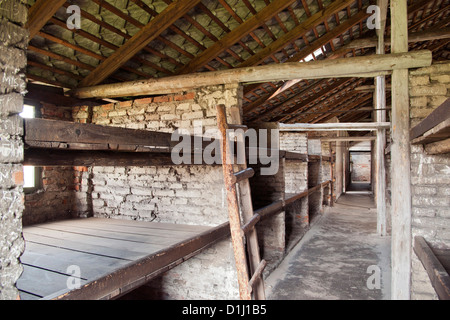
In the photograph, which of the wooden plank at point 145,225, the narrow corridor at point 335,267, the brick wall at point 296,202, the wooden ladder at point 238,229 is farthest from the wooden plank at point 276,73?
the brick wall at point 296,202

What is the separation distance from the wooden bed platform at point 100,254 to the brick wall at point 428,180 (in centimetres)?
237

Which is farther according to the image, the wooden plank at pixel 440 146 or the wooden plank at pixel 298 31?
the wooden plank at pixel 298 31

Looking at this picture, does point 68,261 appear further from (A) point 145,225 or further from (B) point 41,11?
(B) point 41,11

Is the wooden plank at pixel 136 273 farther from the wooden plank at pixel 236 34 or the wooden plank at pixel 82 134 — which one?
the wooden plank at pixel 236 34

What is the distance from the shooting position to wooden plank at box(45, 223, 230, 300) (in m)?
1.64

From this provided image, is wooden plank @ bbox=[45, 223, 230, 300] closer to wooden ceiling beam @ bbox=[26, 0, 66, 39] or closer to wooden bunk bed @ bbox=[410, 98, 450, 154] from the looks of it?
wooden bunk bed @ bbox=[410, 98, 450, 154]

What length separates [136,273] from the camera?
1.99 m

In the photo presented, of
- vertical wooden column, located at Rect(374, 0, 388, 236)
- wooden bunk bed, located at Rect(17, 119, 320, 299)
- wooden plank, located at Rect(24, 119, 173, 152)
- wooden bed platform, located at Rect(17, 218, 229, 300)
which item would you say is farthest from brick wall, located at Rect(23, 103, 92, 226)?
vertical wooden column, located at Rect(374, 0, 388, 236)

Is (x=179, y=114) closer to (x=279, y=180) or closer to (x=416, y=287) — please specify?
(x=279, y=180)

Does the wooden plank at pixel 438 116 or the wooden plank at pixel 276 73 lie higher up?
the wooden plank at pixel 276 73

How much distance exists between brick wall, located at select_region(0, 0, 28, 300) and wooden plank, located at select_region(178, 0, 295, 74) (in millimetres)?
2718

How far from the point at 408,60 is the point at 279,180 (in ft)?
8.04

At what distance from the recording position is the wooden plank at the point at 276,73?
3.41 m
